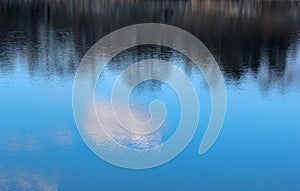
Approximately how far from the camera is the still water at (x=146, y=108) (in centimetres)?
1044

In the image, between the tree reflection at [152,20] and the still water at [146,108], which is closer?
the still water at [146,108]

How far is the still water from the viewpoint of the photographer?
10.4 metres

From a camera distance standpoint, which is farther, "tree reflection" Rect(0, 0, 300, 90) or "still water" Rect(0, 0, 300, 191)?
"tree reflection" Rect(0, 0, 300, 90)

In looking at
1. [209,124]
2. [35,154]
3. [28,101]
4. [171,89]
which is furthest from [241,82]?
[35,154]

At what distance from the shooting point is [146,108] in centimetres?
1393

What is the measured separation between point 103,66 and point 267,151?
299 inches

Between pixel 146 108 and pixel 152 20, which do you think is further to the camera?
pixel 152 20

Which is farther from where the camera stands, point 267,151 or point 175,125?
point 175,125

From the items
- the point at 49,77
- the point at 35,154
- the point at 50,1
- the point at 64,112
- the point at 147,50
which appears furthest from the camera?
the point at 50,1

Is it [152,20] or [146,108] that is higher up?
[152,20]

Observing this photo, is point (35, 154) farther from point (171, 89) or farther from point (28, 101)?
point (171, 89)

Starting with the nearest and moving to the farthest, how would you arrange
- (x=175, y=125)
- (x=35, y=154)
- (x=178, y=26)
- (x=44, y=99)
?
(x=35, y=154)
(x=175, y=125)
(x=44, y=99)
(x=178, y=26)

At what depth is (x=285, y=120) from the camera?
1384 centimetres

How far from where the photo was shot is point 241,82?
680 inches
